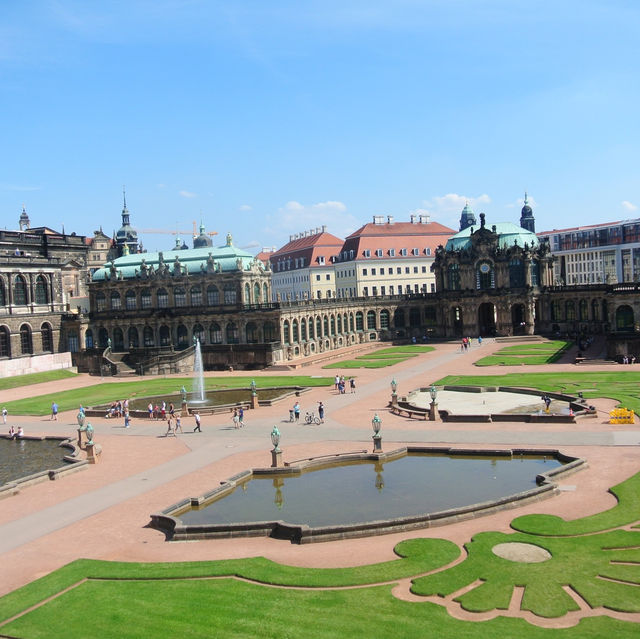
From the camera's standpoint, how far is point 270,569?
29.3m

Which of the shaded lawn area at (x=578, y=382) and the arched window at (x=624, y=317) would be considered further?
the arched window at (x=624, y=317)

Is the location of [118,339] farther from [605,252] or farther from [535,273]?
[605,252]

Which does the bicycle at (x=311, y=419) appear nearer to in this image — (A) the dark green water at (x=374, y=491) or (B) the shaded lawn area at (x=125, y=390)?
(A) the dark green water at (x=374, y=491)

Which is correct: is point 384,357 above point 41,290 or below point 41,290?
below

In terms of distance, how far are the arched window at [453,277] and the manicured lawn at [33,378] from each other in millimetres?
65814

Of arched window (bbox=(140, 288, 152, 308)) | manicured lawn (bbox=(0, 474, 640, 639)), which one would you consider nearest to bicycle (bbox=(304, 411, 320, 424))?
manicured lawn (bbox=(0, 474, 640, 639))

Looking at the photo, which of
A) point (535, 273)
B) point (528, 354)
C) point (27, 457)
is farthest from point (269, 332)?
point (27, 457)

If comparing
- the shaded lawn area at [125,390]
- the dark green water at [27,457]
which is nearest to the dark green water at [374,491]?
the dark green water at [27,457]

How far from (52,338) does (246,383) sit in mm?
43542

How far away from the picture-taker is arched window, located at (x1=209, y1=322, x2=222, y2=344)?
11769cm

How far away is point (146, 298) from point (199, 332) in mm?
11328

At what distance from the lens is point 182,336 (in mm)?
119688

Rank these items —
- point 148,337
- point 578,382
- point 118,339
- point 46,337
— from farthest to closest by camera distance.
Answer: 1. point 118,339
2. point 148,337
3. point 46,337
4. point 578,382

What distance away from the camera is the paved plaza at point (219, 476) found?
32406 mm
